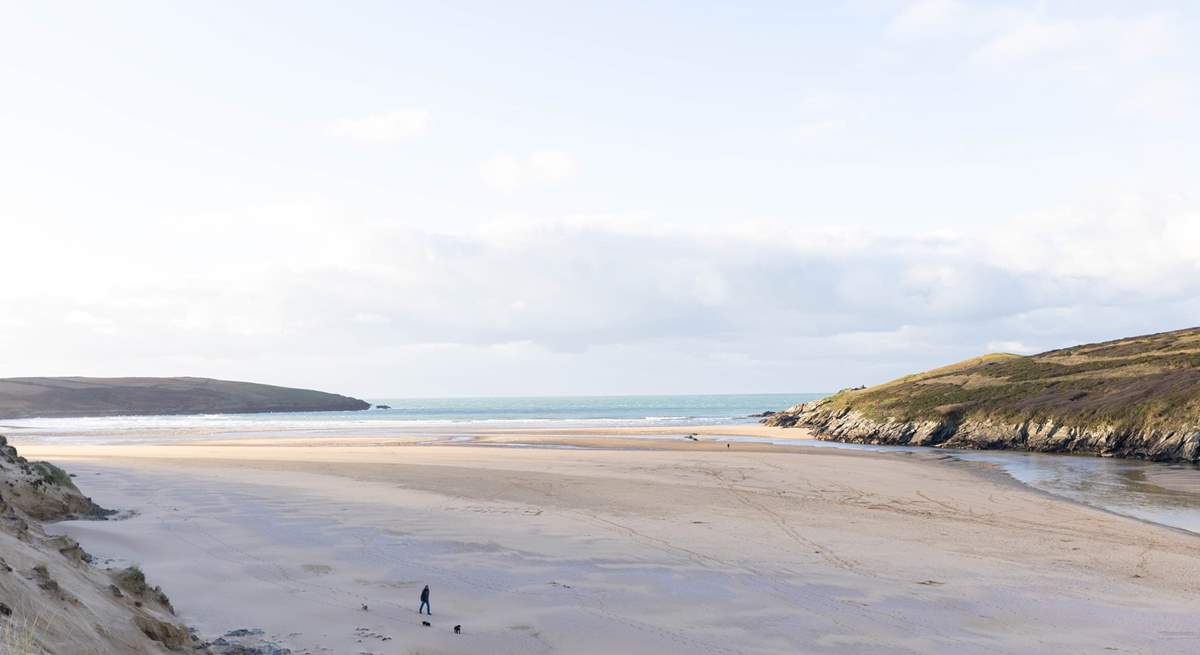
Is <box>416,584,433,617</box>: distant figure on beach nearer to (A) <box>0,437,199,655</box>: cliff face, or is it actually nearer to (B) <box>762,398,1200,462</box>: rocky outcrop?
(A) <box>0,437,199,655</box>: cliff face

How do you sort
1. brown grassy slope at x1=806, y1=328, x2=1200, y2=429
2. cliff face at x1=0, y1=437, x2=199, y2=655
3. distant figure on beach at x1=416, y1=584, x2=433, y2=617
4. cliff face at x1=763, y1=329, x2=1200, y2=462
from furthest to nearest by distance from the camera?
brown grassy slope at x1=806, y1=328, x2=1200, y2=429 < cliff face at x1=763, y1=329, x2=1200, y2=462 < distant figure on beach at x1=416, y1=584, x2=433, y2=617 < cliff face at x1=0, y1=437, x2=199, y2=655

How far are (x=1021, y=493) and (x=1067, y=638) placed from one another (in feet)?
69.8

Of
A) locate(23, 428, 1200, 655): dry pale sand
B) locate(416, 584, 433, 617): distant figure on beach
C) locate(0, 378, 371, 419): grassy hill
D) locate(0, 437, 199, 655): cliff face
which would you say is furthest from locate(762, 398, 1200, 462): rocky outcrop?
locate(0, 378, 371, 419): grassy hill

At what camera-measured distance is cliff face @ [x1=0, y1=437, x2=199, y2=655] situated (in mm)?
7746

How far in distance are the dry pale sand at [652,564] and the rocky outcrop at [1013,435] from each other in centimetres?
2137

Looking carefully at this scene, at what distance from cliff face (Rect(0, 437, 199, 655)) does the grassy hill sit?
163m

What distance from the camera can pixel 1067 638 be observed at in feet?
46.4

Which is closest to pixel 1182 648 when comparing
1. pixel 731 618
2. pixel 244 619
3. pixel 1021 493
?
pixel 731 618

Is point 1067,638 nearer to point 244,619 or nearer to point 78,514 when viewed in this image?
point 244,619

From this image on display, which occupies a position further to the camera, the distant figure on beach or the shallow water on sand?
the shallow water on sand

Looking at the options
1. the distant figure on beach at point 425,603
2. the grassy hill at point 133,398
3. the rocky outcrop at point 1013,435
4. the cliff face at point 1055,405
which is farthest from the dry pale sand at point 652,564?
the grassy hill at point 133,398

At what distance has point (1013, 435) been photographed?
193 feet

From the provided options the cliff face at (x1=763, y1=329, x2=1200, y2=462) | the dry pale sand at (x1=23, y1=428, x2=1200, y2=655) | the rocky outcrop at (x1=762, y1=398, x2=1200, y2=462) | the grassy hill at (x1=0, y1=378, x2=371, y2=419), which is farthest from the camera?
the grassy hill at (x1=0, y1=378, x2=371, y2=419)

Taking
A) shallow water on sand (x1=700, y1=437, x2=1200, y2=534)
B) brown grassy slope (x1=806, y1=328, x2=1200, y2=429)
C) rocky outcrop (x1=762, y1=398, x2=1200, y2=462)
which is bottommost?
shallow water on sand (x1=700, y1=437, x2=1200, y2=534)
